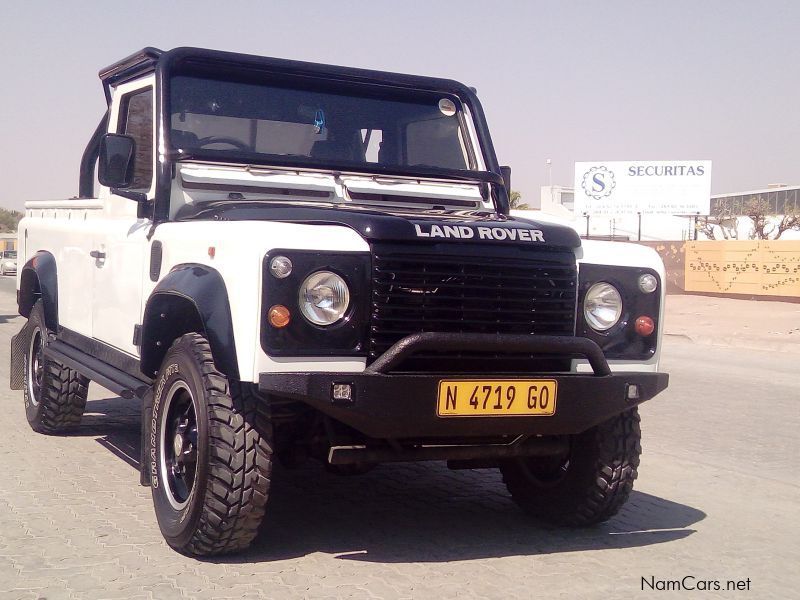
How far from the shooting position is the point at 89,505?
5.36 meters

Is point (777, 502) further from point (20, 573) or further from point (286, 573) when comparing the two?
point (20, 573)

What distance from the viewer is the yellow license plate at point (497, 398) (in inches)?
162

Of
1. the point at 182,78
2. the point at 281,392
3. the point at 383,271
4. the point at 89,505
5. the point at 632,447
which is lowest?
the point at 89,505

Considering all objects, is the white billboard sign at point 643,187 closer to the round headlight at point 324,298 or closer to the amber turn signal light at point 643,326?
the amber turn signal light at point 643,326

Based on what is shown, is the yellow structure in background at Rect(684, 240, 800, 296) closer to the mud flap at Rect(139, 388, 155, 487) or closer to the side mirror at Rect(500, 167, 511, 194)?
the side mirror at Rect(500, 167, 511, 194)

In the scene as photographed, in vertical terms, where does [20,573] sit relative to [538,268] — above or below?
below

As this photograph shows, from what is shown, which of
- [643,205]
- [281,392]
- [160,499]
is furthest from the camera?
[643,205]

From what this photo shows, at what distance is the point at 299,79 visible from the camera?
577 cm

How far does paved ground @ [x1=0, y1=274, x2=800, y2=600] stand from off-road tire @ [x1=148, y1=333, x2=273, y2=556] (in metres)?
0.17

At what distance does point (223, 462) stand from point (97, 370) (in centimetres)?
205

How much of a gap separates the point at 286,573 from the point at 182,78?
2.76 meters

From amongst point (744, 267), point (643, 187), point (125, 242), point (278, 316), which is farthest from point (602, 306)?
point (643, 187)

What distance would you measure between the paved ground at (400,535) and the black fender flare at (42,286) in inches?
35.8

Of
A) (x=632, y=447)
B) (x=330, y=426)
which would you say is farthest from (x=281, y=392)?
(x=632, y=447)
